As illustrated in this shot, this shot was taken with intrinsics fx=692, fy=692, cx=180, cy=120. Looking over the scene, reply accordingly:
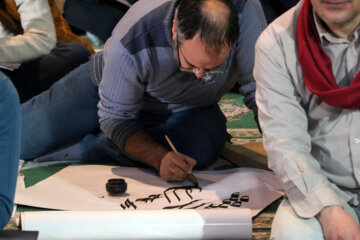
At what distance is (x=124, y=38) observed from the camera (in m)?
2.56

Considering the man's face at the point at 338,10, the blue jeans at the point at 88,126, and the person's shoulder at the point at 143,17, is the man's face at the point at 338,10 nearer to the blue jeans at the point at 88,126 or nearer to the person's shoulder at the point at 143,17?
the person's shoulder at the point at 143,17

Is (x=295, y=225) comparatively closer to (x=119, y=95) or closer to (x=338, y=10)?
(x=338, y=10)

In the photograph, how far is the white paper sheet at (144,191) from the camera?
247cm

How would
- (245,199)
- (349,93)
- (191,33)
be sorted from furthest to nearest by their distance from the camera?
1. (245,199)
2. (191,33)
3. (349,93)

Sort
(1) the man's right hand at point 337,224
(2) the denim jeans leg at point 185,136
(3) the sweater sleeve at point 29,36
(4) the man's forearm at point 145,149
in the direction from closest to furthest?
(1) the man's right hand at point 337,224 < (4) the man's forearm at point 145,149 < (2) the denim jeans leg at point 185,136 < (3) the sweater sleeve at point 29,36

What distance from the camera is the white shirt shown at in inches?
75.7

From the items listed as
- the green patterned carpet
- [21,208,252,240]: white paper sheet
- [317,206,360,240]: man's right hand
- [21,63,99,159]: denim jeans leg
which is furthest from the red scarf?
[21,63,99,159]: denim jeans leg

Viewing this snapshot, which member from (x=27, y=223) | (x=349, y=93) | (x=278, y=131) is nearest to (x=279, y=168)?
(x=278, y=131)

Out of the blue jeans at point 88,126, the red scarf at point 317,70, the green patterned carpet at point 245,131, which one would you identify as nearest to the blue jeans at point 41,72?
the blue jeans at point 88,126

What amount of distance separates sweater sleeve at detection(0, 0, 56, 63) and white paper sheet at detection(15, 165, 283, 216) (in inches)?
28.6

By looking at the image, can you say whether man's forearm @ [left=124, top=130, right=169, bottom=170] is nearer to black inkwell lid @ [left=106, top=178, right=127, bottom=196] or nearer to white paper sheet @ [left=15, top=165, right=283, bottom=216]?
white paper sheet @ [left=15, top=165, right=283, bottom=216]

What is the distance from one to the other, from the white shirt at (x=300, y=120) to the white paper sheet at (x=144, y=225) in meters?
0.20

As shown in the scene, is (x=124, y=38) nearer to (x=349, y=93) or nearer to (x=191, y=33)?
(x=191, y=33)

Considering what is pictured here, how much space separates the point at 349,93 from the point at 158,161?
3.45 feet
